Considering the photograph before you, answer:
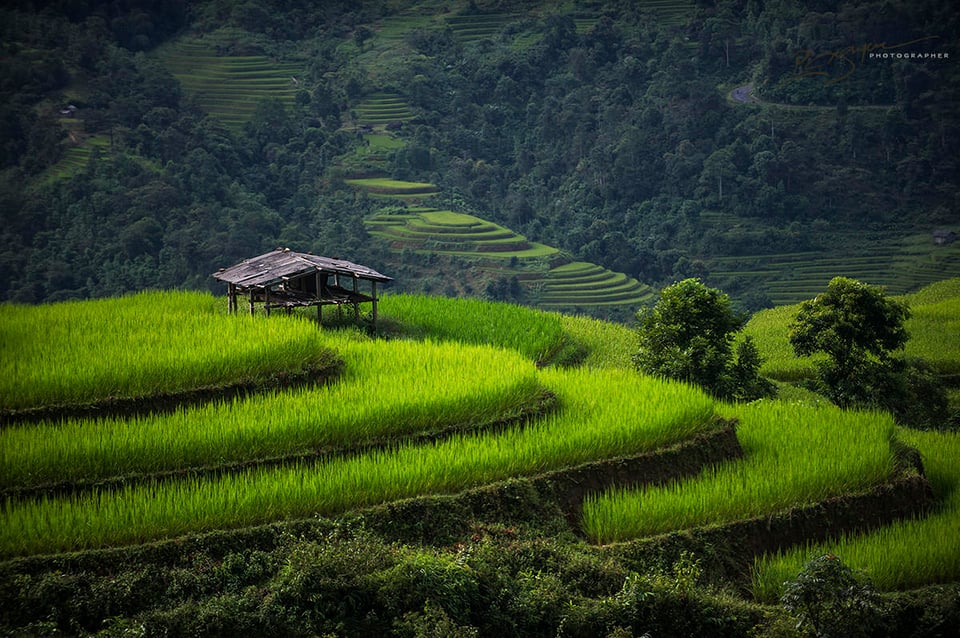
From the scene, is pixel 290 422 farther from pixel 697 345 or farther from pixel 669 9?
pixel 669 9

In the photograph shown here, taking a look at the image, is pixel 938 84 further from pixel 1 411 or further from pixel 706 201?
pixel 1 411

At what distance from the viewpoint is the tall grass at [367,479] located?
8461 millimetres

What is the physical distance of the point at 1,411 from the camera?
10.3m

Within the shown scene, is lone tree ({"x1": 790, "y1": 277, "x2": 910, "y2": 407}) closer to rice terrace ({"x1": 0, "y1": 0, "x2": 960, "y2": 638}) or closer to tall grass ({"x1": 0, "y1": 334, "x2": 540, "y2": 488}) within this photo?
rice terrace ({"x1": 0, "y1": 0, "x2": 960, "y2": 638})

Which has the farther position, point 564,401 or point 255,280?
point 255,280

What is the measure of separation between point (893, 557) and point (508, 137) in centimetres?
5218

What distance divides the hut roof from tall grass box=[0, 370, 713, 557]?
13.7 ft

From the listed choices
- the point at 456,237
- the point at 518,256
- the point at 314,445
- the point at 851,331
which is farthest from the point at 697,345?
the point at 456,237

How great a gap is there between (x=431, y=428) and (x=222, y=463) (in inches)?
83.9

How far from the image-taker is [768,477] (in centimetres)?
1101

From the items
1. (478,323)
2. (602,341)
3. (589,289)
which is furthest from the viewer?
(589,289)

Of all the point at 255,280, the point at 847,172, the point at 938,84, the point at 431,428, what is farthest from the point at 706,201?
the point at 431,428

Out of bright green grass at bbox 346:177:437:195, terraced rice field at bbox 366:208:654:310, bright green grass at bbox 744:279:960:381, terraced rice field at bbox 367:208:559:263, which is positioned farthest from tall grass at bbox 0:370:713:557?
bright green grass at bbox 346:177:437:195

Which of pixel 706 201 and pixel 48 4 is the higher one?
pixel 48 4
